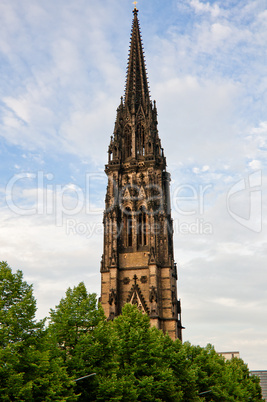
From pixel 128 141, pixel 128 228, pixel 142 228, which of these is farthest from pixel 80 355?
pixel 128 141

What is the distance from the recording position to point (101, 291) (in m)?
62.7

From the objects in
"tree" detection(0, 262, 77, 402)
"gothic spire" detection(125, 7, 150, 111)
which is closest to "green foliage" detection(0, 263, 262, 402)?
"tree" detection(0, 262, 77, 402)

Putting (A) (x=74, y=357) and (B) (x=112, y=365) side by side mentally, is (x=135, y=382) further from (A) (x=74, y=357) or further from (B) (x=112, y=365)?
(A) (x=74, y=357)

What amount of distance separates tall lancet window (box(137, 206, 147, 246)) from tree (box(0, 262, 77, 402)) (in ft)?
126

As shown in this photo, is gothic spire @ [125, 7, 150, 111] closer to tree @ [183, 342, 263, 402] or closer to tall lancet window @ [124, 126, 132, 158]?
tall lancet window @ [124, 126, 132, 158]

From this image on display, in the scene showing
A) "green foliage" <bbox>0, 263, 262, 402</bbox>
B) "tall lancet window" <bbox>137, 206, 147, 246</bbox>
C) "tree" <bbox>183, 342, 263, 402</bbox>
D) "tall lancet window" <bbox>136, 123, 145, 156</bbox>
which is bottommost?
"tree" <bbox>183, 342, 263, 402</bbox>

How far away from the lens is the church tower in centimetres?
6097

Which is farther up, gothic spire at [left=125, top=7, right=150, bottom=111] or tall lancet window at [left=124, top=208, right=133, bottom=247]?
gothic spire at [left=125, top=7, right=150, bottom=111]

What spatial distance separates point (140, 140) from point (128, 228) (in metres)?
15.2

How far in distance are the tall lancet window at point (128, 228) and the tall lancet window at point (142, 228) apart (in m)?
1.14

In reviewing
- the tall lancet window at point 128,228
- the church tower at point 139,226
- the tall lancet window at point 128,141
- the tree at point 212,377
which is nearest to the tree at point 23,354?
the tree at point 212,377

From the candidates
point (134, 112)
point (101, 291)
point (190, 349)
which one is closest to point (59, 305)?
point (190, 349)

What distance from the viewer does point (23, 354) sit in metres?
24.6

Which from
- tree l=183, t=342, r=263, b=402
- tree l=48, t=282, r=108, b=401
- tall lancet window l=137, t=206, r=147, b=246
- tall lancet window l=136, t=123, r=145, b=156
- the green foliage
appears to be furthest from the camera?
tall lancet window l=136, t=123, r=145, b=156
